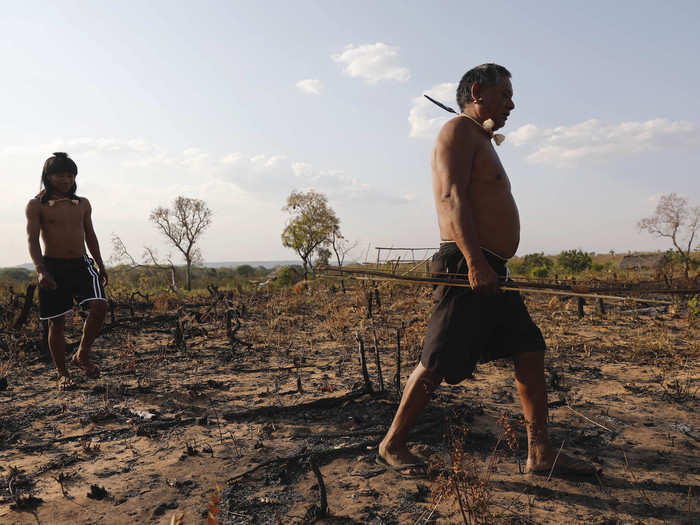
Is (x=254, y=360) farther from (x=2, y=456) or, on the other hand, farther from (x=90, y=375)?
(x=2, y=456)

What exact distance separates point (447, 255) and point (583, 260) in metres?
12.4

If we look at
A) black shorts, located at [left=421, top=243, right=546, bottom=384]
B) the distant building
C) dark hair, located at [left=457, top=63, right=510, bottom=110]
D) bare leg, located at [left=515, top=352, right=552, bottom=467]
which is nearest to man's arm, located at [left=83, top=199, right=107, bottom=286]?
black shorts, located at [left=421, top=243, right=546, bottom=384]

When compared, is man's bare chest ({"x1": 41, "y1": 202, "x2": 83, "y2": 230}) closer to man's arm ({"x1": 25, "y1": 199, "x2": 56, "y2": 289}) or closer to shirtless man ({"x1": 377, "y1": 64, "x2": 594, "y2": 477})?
man's arm ({"x1": 25, "y1": 199, "x2": 56, "y2": 289})

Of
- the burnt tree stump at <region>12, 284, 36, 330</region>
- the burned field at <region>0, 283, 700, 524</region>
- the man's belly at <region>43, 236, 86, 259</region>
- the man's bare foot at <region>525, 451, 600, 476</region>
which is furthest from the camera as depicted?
the burnt tree stump at <region>12, 284, 36, 330</region>

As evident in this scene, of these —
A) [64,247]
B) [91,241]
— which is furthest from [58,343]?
[91,241]

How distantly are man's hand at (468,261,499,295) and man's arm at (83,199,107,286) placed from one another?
4142 mm

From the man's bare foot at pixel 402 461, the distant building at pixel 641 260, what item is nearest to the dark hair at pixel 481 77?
the man's bare foot at pixel 402 461

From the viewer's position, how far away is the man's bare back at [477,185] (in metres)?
2.40

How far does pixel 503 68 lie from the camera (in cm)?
254

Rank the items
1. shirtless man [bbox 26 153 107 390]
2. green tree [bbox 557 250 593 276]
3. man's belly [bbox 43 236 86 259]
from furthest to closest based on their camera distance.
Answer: green tree [bbox 557 250 593 276]
man's belly [bbox 43 236 86 259]
shirtless man [bbox 26 153 107 390]

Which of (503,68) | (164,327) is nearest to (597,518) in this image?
(503,68)

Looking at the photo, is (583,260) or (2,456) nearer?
(2,456)

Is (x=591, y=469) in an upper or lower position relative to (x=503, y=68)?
lower

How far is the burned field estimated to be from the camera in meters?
2.17
